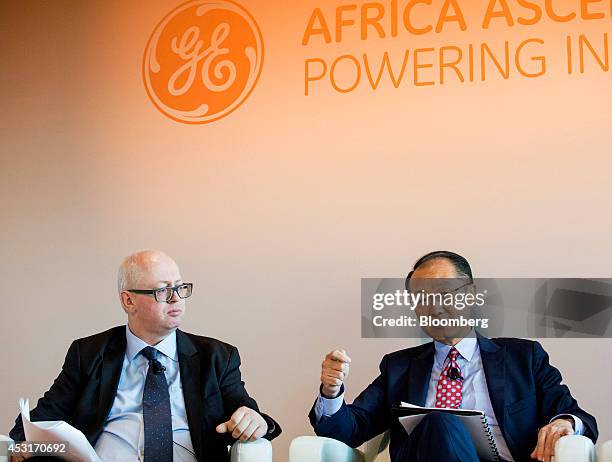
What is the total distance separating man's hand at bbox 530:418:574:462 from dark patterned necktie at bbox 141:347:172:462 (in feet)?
4.56

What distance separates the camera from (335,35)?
446 cm

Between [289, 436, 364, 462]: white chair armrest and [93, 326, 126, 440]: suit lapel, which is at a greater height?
[93, 326, 126, 440]: suit lapel

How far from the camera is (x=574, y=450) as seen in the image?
304cm

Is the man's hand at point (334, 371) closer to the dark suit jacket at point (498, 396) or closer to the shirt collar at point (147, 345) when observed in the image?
the dark suit jacket at point (498, 396)

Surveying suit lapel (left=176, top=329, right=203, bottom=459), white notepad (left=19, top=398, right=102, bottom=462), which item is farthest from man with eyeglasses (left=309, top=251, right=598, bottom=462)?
white notepad (left=19, top=398, right=102, bottom=462)

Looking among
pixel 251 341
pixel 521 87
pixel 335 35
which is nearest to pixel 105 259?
pixel 251 341

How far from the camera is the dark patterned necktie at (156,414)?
11.4 feet

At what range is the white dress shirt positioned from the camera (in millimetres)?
3533

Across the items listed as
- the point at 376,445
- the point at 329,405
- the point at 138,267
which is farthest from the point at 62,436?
the point at 376,445

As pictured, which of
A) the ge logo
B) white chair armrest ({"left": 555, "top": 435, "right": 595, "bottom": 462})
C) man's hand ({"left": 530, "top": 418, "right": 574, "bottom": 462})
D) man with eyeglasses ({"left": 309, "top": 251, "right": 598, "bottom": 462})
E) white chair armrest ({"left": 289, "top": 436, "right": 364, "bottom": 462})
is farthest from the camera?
the ge logo

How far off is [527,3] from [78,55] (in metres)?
2.40

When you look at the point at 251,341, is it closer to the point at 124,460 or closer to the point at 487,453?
the point at 124,460

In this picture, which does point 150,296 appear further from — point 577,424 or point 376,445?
point 577,424
